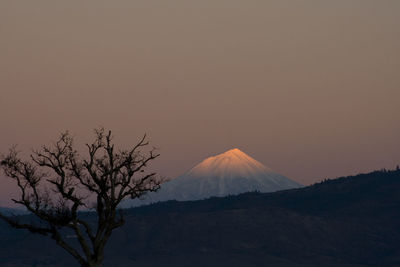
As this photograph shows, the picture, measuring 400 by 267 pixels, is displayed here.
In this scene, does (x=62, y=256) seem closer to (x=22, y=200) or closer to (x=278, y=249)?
(x=278, y=249)

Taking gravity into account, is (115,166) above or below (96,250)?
above

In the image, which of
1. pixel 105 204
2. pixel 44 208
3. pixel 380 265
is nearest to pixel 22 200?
pixel 44 208

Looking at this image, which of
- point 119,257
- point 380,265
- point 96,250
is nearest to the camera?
point 96,250

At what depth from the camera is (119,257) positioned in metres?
189

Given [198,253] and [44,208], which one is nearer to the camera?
[44,208]

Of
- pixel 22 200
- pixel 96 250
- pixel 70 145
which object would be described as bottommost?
pixel 96 250

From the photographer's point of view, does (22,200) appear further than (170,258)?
No

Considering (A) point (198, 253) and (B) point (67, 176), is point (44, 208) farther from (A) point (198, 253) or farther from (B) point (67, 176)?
(A) point (198, 253)

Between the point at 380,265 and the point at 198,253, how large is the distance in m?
42.4

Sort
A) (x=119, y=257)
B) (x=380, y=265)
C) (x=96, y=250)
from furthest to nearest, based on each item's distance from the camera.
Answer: (x=119, y=257)
(x=380, y=265)
(x=96, y=250)

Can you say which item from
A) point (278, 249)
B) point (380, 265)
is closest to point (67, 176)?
point (380, 265)

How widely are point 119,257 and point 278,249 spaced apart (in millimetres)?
38065

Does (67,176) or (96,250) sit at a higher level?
(67,176)

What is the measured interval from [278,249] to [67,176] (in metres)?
160
